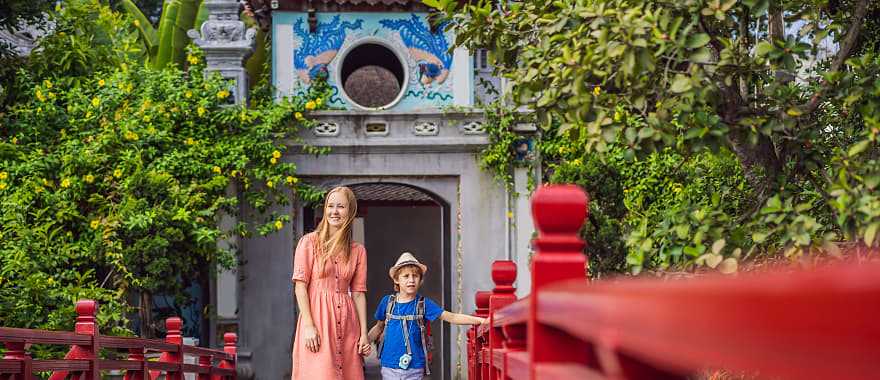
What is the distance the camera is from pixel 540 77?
5.01 metres

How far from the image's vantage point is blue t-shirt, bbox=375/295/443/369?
6.84 m

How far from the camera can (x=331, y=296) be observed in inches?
249

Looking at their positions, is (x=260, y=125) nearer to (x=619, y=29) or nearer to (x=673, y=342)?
(x=619, y=29)

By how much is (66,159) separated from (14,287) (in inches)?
68.6

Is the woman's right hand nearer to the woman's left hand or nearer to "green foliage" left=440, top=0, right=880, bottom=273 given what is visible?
the woman's left hand

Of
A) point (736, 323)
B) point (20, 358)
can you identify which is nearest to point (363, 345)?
point (20, 358)

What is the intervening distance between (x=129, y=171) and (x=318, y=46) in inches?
105

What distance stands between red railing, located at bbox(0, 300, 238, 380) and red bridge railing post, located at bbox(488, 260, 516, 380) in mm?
2008

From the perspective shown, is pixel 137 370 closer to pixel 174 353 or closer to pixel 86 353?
pixel 86 353

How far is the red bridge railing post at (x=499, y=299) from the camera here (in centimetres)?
442

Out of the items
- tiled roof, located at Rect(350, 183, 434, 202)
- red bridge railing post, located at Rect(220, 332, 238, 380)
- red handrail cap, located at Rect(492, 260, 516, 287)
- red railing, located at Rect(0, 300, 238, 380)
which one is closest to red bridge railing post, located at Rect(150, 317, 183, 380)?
red railing, located at Rect(0, 300, 238, 380)

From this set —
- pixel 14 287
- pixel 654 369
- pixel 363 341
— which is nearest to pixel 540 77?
pixel 363 341

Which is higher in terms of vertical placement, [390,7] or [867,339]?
[390,7]

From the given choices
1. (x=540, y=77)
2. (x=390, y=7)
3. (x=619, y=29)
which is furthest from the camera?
(x=390, y=7)
